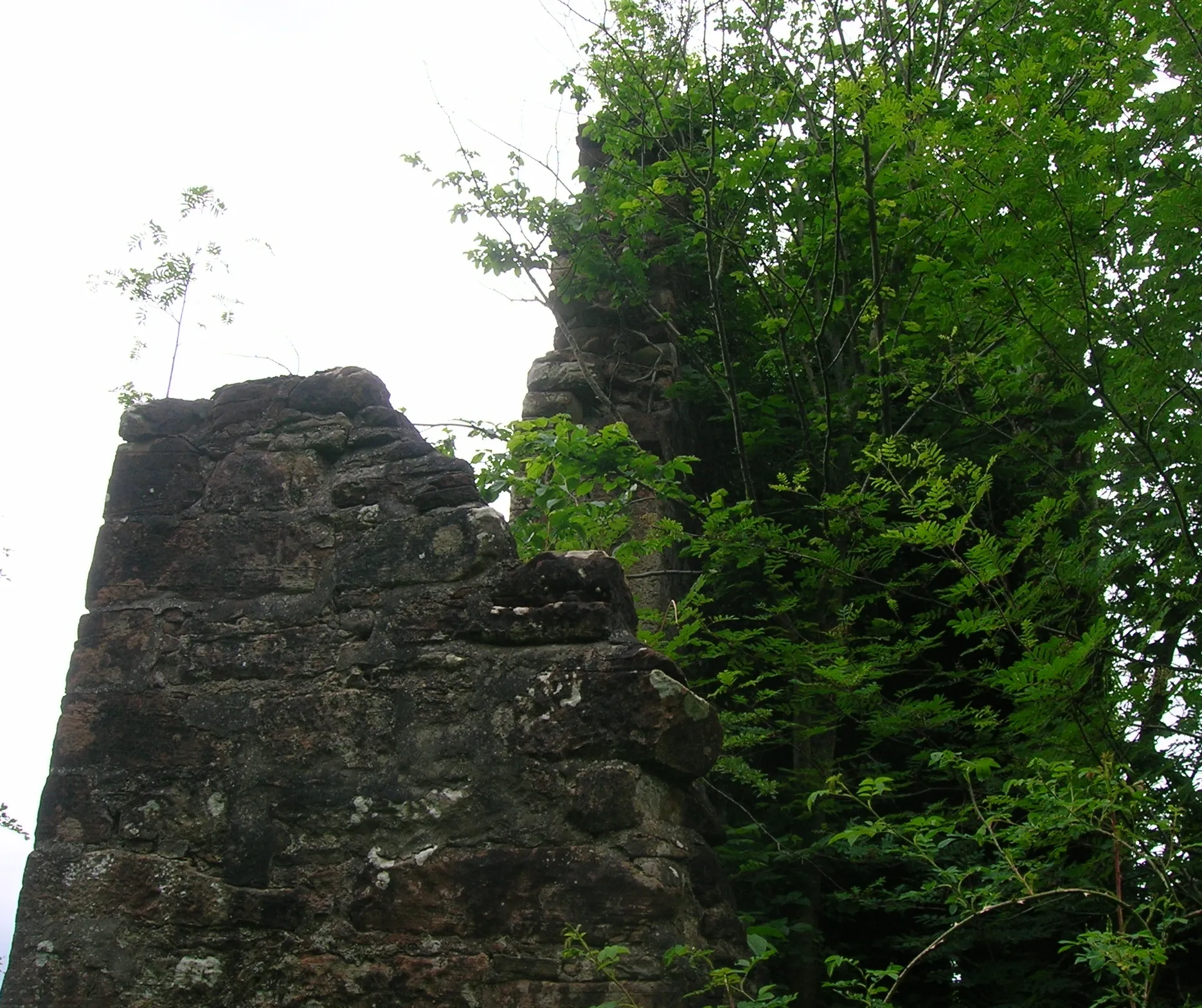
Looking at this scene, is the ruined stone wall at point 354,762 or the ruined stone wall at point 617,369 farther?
the ruined stone wall at point 617,369

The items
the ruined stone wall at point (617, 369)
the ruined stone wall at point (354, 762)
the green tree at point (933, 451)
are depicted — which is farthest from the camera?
the ruined stone wall at point (617, 369)

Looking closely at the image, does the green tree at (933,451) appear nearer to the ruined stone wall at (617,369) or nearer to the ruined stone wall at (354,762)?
the ruined stone wall at (617,369)

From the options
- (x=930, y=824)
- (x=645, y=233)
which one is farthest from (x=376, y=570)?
(x=645, y=233)

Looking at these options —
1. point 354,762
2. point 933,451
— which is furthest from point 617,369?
point 354,762

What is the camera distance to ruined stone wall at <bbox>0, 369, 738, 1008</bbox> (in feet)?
8.56

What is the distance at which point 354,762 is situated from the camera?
283 cm

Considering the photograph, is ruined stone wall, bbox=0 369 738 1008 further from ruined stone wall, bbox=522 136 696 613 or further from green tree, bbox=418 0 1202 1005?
ruined stone wall, bbox=522 136 696 613

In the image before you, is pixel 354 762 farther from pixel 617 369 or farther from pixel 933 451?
pixel 617 369

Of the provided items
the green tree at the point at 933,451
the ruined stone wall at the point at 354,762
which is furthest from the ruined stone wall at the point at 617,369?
the ruined stone wall at the point at 354,762

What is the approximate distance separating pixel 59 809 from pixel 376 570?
998 mm

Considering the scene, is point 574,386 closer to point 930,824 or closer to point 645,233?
point 645,233

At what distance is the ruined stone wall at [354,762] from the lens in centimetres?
261

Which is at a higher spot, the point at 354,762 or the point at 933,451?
the point at 933,451

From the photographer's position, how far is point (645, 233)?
6.87 metres
